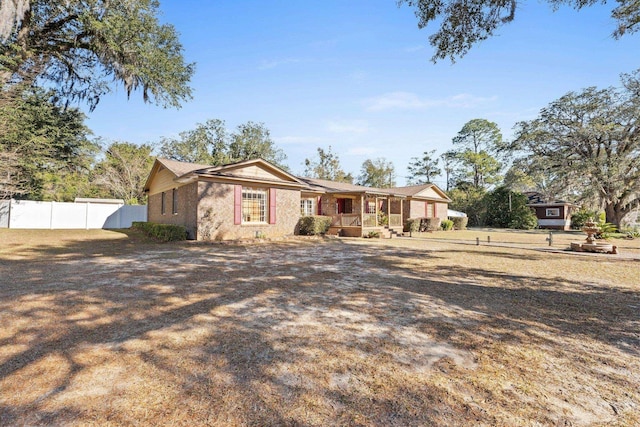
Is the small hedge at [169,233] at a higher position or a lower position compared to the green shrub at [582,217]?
lower

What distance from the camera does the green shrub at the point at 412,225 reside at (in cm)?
2259

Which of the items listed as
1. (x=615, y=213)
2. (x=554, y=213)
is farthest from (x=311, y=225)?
(x=554, y=213)

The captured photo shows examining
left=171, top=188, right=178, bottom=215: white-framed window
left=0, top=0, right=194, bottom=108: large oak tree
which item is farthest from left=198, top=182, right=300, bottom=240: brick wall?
left=0, top=0, right=194, bottom=108: large oak tree

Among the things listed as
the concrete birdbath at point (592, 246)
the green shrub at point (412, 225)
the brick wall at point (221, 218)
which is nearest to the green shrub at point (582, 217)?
the green shrub at point (412, 225)

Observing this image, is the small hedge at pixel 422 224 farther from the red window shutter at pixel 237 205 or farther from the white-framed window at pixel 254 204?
the red window shutter at pixel 237 205

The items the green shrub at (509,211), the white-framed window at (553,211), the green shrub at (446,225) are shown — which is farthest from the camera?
the white-framed window at (553,211)

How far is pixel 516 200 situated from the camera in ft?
103

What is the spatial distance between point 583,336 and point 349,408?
3.35 metres

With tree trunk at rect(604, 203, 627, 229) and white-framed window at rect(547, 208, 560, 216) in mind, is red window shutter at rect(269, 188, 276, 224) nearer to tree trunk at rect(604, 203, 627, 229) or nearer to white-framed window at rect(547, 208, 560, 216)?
tree trunk at rect(604, 203, 627, 229)

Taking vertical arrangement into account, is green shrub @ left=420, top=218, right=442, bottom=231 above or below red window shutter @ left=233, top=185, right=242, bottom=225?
below

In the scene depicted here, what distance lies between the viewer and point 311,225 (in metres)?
16.5

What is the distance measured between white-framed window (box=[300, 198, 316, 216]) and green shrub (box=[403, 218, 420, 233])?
788 centimetres

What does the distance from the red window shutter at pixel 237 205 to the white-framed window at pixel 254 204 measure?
1.39ft

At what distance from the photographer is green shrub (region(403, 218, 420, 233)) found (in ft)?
74.1
